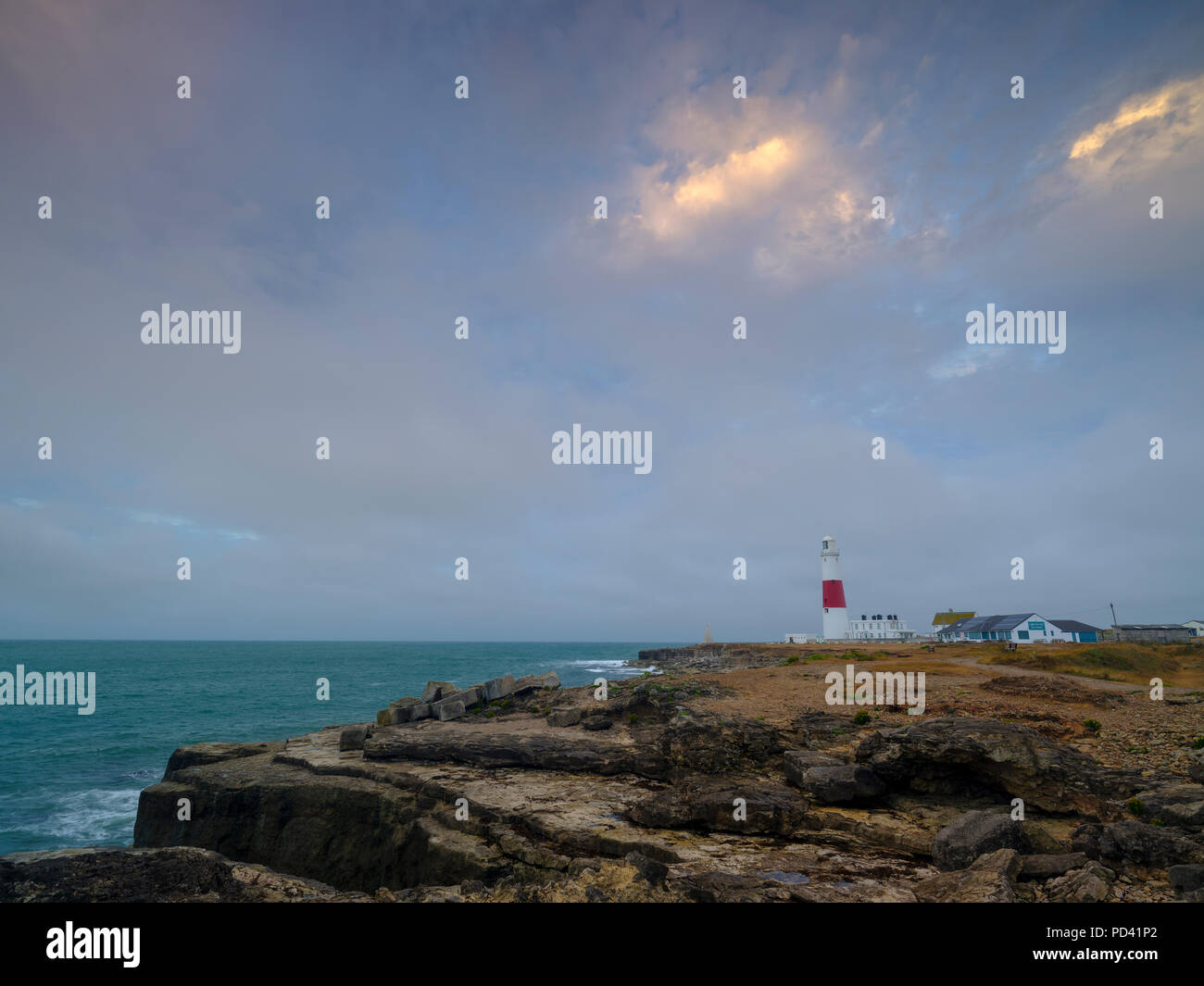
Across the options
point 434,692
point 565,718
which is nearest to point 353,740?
point 434,692

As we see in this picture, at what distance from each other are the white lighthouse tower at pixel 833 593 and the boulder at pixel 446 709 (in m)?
67.3

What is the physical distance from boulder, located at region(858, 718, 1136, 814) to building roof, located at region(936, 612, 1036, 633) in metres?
85.2

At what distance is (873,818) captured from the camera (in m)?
12.2

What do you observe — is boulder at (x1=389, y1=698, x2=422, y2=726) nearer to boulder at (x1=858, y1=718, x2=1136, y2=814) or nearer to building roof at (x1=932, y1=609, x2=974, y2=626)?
boulder at (x1=858, y1=718, x2=1136, y2=814)

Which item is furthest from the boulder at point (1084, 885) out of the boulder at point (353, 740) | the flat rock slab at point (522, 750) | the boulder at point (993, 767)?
the boulder at point (353, 740)

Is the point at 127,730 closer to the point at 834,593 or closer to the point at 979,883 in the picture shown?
the point at 979,883

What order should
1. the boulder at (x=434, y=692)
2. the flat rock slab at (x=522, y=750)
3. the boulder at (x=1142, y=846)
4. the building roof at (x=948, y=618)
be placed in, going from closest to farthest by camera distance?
the boulder at (x=1142, y=846) < the flat rock slab at (x=522, y=750) < the boulder at (x=434, y=692) < the building roof at (x=948, y=618)

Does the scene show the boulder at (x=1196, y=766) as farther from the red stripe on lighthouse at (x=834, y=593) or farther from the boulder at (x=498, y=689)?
the red stripe on lighthouse at (x=834, y=593)

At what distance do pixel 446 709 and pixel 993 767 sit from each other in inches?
821

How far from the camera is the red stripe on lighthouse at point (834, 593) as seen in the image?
269 ft

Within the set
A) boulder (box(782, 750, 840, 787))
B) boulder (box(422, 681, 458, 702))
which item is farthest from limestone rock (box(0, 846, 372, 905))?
boulder (box(422, 681, 458, 702))

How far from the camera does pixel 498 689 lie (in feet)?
97.0
